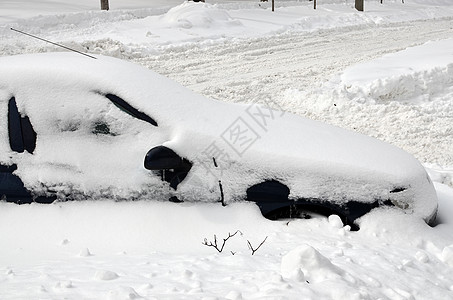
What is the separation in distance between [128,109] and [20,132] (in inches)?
33.2

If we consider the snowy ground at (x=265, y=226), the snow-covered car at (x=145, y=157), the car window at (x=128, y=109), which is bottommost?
the snowy ground at (x=265, y=226)

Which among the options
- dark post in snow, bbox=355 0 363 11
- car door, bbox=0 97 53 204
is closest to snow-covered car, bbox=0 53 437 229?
car door, bbox=0 97 53 204

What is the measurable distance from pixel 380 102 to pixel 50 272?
701 cm

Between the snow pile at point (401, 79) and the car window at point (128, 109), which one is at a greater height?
the car window at point (128, 109)

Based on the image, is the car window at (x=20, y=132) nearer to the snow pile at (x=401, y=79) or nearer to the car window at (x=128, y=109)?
the car window at (x=128, y=109)

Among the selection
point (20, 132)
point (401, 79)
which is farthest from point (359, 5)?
point (20, 132)

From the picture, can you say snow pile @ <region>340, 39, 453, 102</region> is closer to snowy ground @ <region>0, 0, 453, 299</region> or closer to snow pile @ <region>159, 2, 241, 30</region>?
snowy ground @ <region>0, 0, 453, 299</region>

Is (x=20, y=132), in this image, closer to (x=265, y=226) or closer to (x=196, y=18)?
(x=265, y=226)

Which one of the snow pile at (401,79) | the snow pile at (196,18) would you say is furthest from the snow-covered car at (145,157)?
the snow pile at (196,18)

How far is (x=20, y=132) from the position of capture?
420cm

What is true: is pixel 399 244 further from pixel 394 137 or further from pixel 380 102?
pixel 380 102

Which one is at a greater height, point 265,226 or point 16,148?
point 16,148

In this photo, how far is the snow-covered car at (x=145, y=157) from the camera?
409 cm

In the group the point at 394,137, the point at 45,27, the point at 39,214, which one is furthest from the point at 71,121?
the point at 45,27
